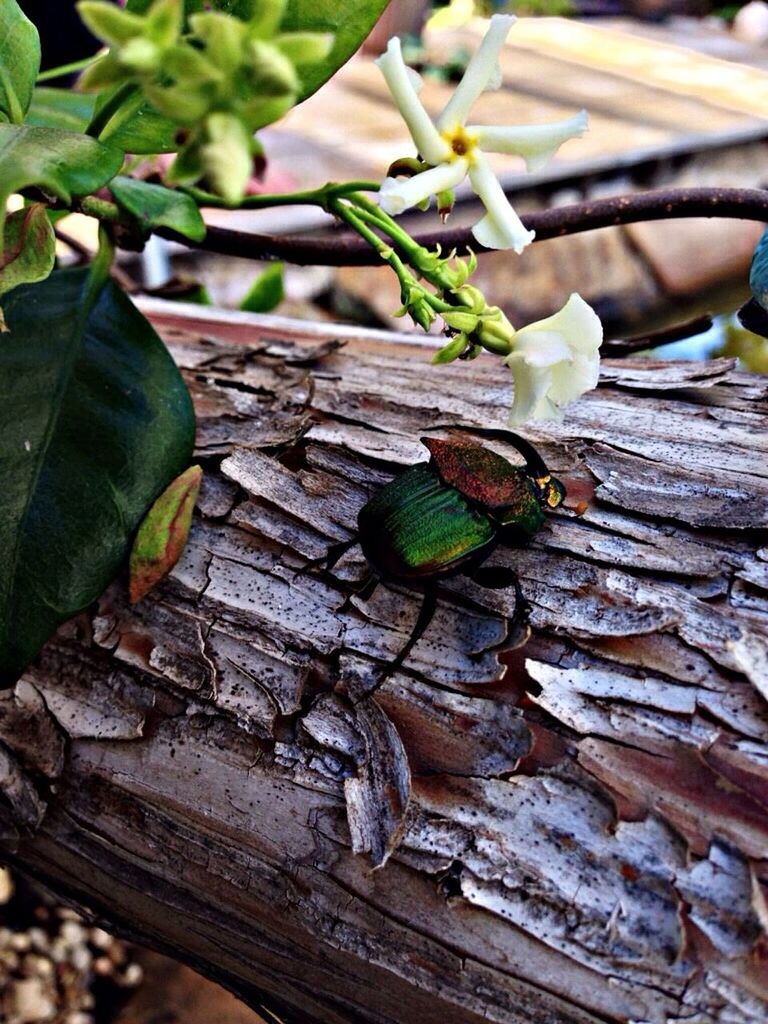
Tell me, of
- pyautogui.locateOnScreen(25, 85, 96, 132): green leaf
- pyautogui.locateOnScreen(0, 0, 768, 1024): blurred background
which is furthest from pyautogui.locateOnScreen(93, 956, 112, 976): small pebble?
pyautogui.locateOnScreen(25, 85, 96, 132): green leaf

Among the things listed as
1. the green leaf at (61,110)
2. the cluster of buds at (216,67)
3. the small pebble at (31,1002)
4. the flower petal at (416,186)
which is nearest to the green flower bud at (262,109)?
the cluster of buds at (216,67)

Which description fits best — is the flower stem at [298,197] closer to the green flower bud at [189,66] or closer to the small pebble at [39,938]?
the green flower bud at [189,66]

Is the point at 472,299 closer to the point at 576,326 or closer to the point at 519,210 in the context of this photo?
the point at 576,326

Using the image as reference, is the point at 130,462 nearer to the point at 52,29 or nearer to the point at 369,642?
the point at 369,642

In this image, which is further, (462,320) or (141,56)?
(462,320)

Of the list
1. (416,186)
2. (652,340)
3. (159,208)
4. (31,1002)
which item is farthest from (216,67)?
(31,1002)
